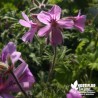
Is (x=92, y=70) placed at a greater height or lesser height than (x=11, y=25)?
lesser

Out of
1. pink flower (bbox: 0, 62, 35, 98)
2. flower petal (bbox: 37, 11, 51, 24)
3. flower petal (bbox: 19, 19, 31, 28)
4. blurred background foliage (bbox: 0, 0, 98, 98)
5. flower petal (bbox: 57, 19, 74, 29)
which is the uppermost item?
flower petal (bbox: 37, 11, 51, 24)

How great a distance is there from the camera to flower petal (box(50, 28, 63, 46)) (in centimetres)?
158

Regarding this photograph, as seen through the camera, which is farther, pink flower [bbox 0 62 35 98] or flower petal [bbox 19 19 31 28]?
flower petal [bbox 19 19 31 28]

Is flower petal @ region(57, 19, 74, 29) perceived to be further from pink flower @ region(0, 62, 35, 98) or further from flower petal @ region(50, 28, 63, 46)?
pink flower @ region(0, 62, 35, 98)

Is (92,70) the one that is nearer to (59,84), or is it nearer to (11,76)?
(59,84)

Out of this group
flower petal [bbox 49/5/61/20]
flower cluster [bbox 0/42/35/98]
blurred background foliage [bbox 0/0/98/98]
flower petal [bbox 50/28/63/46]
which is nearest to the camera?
flower cluster [bbox 0/42/35/98]

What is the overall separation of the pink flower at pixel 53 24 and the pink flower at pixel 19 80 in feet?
1.22

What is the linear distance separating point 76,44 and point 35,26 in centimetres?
120

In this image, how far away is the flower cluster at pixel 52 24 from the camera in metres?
1.51

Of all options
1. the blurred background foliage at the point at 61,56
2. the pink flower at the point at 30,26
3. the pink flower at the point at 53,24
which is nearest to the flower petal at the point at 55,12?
the pink flower at the point at 53,24

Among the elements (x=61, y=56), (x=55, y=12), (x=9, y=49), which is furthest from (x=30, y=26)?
(x=61, y=56)

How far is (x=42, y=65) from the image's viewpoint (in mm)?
2607

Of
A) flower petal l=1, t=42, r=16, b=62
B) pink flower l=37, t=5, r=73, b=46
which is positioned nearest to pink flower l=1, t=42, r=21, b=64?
flower petal l=1, t=42, r=16, b=62

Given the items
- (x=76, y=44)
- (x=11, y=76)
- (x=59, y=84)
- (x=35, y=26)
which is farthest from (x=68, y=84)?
(x=11, y=76)
